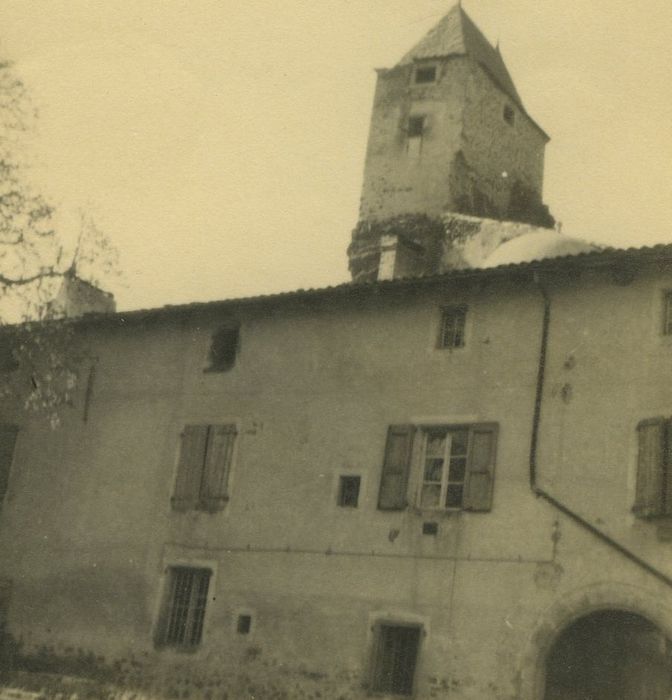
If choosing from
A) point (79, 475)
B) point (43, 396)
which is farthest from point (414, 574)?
point (43, 396)

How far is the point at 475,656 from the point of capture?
15.8 m

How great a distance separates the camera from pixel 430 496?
17141mm

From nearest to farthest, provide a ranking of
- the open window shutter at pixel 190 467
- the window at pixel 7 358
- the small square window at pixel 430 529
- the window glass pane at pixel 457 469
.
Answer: the small square window at pixel 430 529
the window glass pane at pixel 457 469
the open window shutter at pixel 190 467
the window at pixel 7 358

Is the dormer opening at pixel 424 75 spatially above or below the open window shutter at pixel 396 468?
above

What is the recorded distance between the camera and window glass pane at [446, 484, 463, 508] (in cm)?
1689

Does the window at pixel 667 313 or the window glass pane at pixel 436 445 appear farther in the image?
the window glass pane at pixel 436 445

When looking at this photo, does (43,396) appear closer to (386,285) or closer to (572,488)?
(386,285)

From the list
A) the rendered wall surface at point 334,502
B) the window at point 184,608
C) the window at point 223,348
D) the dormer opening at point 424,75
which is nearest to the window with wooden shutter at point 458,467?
the rendered wall surface at point 334,502

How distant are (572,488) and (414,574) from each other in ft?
9.33

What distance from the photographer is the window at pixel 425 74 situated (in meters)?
35.0

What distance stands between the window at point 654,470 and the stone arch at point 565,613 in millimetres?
1133

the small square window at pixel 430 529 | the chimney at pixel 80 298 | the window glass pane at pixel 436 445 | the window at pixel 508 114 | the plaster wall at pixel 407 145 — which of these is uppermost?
the window at pixel 508 114

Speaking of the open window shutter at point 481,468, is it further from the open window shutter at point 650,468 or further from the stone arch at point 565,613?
the open window shutter at point 650,468

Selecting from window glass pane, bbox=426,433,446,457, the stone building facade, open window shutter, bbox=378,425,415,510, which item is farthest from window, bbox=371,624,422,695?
window glass pane, bbox=426,433,446,457
